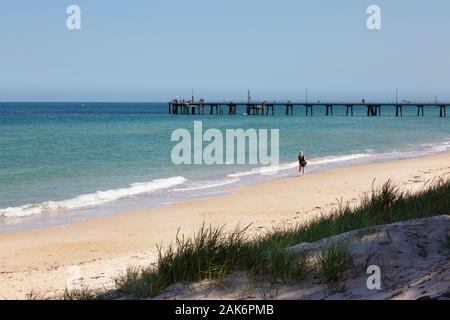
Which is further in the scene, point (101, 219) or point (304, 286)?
point (101, 219)

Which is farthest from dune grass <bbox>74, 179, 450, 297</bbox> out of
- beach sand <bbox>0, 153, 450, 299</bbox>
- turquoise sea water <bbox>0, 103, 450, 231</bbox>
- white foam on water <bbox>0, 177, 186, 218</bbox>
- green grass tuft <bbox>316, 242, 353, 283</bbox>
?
white foam on water <bbox>0, 177, 186, 218</bbox>

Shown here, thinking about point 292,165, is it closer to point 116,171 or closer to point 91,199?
point 116,171

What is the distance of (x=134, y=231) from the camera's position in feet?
42.0

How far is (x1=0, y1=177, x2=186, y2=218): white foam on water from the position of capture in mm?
16188

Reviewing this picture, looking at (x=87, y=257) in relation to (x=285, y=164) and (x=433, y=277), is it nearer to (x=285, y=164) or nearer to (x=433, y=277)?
(x=433, y=277)

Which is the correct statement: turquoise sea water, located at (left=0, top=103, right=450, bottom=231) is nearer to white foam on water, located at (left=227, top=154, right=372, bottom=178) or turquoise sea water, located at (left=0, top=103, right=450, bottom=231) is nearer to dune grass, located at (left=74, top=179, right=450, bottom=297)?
white foam on water, located at (left=227, top=154, right=372, bottom=178)

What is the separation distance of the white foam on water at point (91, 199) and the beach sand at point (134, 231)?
2.55 m

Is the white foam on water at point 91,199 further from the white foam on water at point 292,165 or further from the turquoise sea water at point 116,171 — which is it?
the white foam on water at point 292,165

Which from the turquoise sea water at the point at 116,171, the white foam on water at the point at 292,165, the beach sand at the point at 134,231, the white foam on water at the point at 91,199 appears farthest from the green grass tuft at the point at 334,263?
the white foam on water at the point at 292,165

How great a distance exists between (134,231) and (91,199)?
5.85 metres

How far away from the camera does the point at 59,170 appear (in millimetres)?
26656
